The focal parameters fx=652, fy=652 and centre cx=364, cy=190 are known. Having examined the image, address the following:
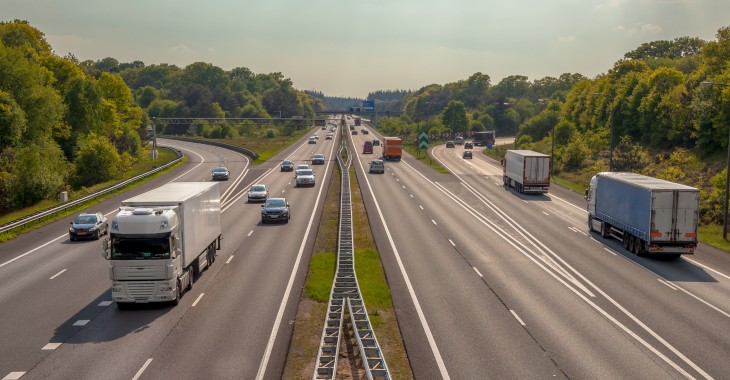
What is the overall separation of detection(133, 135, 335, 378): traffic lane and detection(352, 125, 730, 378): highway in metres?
4.13

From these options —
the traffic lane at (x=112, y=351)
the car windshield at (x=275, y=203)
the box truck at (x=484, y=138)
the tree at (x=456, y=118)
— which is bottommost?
the traffic lane at (x=112, y=351)

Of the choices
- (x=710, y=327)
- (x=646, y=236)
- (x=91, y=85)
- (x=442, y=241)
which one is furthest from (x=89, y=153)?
(x=710, y=327)

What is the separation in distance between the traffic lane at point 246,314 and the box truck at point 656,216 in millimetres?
17123

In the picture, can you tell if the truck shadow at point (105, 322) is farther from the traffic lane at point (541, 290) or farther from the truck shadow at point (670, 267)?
the truck shadow at point (670, 267)

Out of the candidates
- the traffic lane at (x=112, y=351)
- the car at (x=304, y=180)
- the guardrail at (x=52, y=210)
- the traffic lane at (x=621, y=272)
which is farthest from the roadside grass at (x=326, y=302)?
the car at (x=304, y=180)

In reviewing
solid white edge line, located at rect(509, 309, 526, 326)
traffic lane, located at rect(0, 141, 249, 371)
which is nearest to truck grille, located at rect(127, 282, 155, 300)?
traffic lane, located at rect(0, 141, 249, 371)

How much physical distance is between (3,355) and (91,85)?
71656mm

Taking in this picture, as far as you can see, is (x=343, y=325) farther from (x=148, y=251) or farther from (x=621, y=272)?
(x=621, y=272)

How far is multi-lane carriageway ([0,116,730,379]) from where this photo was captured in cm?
1814

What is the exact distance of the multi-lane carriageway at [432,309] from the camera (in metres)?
18.1

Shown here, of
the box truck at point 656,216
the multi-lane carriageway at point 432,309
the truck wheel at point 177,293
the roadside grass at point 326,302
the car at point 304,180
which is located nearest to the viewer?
the roadside grass at point 326,302

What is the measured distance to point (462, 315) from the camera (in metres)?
22.8

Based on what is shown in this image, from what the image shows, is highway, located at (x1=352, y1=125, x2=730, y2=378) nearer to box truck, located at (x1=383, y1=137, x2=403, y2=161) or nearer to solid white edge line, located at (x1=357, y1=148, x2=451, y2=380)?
solid white edge line, located at (x1=357, y1=148, x2=451, y2=380)

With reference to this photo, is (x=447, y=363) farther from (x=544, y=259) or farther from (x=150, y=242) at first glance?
(x=544, y=259)
